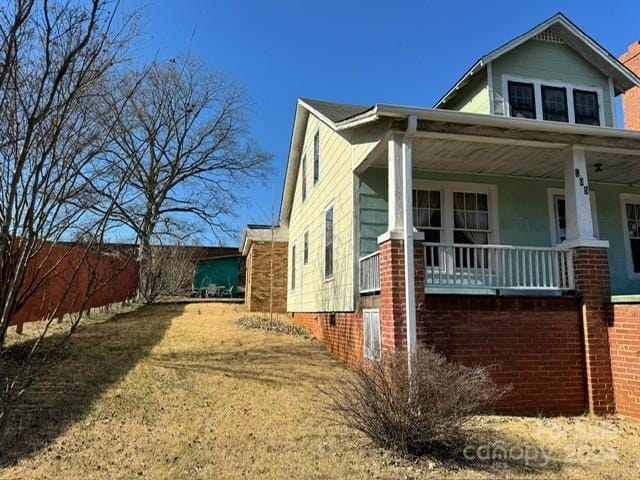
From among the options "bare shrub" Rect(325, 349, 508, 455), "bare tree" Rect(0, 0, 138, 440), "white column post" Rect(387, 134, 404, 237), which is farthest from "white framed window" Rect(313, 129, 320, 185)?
"bare tree" Rect(0, 0, 138, 440)

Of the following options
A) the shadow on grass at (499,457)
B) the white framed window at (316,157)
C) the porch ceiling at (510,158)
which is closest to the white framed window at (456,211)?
the porch ceiling at (510,158)

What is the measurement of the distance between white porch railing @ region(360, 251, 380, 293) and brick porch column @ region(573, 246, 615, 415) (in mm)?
2927

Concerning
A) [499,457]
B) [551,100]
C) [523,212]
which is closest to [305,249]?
[523,212]

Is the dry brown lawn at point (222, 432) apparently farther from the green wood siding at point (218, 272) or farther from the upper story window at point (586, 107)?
the green wood siding at point (218, 272)

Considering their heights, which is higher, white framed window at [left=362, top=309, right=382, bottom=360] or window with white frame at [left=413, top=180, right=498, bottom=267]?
window with white frame at [left=413, top=180, right=498, bottom=267]

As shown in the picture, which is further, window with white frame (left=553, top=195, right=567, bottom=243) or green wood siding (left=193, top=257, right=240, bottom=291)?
green wood siding (left=193, top=257, right=240, bottom=291)

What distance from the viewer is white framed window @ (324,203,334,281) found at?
10141 millimetres

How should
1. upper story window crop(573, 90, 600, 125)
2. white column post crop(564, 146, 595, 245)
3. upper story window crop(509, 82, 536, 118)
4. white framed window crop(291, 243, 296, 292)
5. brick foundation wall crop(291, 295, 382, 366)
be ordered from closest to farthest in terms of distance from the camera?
white column post crop(564, 146, 595, 245) < brick foundation wall crop(291, 295, 382, 366) < upper story window crop(509, 82, 536, 118) < upper story window crop(573, 90, 600, 125) < white framed window crop(291, 243, 296, 292)

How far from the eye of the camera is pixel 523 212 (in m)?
9.34

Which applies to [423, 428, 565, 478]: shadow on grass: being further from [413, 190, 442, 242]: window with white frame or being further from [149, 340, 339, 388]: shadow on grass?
[413, 190, 442, 242]: window with white frame

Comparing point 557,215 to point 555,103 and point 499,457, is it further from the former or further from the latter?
point 499,457

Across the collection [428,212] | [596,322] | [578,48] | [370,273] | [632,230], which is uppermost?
[578,48]

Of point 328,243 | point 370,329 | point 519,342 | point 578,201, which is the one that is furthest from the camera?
point 328,243

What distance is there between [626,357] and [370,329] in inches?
139
